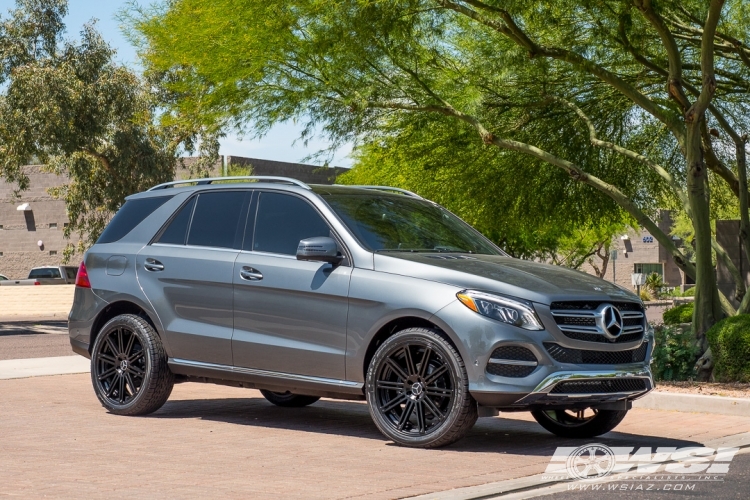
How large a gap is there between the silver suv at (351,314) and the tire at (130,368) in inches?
0.5

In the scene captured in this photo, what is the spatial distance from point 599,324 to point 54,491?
3914 millimetres

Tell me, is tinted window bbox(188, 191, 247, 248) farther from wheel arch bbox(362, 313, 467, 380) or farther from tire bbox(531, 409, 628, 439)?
tire bbox(531, 409, 628, 439)

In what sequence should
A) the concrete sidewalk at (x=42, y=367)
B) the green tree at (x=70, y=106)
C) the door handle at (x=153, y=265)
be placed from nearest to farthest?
the door handle at (x=153, y=265) < the concrete sidewalk at (x=42, y=367) < the green tree at (x=70, y=106)

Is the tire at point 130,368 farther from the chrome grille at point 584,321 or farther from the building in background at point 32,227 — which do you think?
the building in background at point 32,227

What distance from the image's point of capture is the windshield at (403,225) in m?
8.95

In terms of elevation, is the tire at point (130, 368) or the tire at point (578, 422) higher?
the tire at point (130, 368)

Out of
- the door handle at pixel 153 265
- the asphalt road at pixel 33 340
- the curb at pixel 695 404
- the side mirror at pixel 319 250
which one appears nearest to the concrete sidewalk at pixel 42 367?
the asphalt road at pixel 33 340

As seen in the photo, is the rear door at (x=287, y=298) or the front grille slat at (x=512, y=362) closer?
the front grille slat at (x=512, y=362)

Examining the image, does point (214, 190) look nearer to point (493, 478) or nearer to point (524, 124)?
point (493, 478)

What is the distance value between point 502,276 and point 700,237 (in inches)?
240

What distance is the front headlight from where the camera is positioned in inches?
308

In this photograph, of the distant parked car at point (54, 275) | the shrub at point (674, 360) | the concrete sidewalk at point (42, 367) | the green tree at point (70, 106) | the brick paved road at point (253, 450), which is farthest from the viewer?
the distant parked car at point (54, 275)

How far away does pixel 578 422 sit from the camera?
30.1ft

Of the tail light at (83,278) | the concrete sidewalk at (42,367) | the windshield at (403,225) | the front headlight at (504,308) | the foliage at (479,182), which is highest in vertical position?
the foliage at (479,182)
